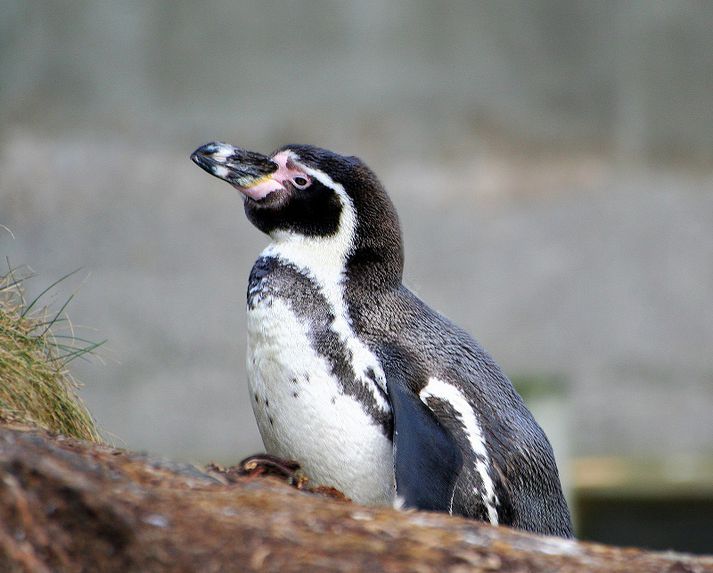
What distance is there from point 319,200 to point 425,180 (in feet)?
15.5

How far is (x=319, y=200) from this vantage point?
2.98m

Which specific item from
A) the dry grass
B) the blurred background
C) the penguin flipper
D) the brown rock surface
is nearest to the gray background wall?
the blurred background

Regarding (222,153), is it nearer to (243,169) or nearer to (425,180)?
(243,169)

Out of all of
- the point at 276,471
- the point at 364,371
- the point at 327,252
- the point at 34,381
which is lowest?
the point at 276,471

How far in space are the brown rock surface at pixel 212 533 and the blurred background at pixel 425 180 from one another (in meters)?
5.37

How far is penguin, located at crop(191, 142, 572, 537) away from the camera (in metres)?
2.63

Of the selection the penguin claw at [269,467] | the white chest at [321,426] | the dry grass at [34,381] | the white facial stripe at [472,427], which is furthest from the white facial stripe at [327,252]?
the dry grass at [34,381]

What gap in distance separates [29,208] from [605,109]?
3.69 m

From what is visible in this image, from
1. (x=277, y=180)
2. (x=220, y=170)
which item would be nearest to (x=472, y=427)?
(x=277, y=180)

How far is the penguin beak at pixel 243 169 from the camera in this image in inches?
119

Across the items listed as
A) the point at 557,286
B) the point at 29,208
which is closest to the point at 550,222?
the point at 557,286

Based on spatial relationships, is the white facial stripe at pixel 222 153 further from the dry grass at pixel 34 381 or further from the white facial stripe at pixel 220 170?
the dry grass at pixel 34 381

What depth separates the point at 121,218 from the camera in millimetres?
7742

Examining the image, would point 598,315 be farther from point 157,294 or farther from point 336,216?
point 336,216
